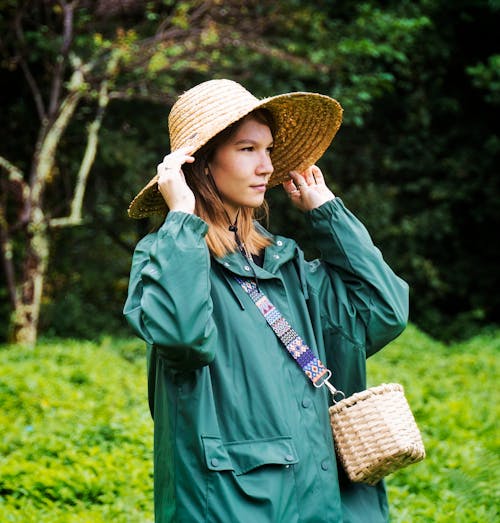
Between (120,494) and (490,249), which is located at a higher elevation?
(120,494)

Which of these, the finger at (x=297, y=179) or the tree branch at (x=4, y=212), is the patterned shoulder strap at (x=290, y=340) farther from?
the tree branch at (x=4, y=212)

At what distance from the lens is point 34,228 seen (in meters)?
11.5

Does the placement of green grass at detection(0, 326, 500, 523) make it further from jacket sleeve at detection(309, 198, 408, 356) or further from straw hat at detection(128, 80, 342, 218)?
straw hat at detection(128, 80, 342, 218)

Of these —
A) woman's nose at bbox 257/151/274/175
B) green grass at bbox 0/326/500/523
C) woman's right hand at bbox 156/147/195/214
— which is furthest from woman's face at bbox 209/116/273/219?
green grass at bbox 0/326/500/523

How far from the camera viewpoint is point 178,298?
2084 mm

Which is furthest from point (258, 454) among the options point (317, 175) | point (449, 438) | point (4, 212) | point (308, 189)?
point (4, 212)

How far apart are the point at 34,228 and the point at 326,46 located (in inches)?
219

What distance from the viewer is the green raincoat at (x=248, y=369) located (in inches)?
82.4

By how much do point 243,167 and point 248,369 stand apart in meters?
0.65

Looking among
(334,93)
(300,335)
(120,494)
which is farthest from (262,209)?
(334,93)

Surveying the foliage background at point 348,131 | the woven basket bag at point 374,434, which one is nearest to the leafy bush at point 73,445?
the woven basket bag at point 374,434

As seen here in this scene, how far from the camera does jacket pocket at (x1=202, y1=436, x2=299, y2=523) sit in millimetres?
2082

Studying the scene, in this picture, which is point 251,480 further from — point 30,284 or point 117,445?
point 30,284

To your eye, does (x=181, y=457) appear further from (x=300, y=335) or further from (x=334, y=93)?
(x=334, y=93)
